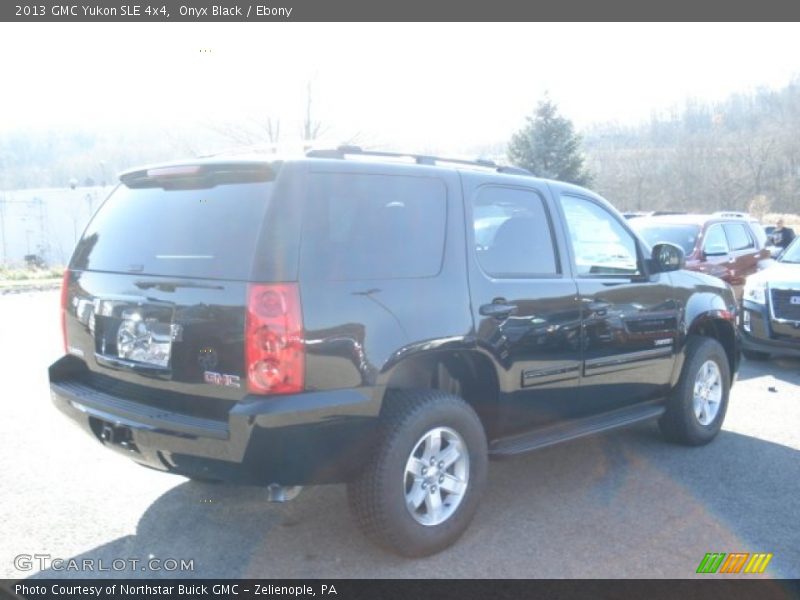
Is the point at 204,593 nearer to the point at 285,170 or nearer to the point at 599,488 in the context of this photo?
the point at 285,170

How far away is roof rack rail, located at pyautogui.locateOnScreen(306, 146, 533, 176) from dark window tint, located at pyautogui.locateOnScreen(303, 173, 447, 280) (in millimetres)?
196

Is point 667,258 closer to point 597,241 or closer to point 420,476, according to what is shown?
point 597,241

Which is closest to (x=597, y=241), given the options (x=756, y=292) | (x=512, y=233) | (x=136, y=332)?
(x=512, y=233)

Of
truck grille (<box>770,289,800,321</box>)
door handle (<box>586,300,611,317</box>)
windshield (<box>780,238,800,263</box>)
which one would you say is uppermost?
door handle (<box>586,300,611,317</box>)

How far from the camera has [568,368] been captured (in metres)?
4.53

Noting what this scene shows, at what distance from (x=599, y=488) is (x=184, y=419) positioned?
2732 mm

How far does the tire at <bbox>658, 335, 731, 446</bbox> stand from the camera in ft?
18.1

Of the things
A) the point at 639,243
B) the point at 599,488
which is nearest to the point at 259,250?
the point at 599,488

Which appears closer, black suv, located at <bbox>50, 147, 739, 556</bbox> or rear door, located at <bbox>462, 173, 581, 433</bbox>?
black suv, located at <bbox>50, 147, 739, 556</bbox>

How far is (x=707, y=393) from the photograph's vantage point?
19.0ft

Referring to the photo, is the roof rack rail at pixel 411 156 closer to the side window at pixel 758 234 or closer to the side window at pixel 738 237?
the side window at pixel 738 237

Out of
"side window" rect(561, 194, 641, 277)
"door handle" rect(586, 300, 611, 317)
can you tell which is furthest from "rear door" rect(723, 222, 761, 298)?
"door handle" rect(586, 300, 611, 317)

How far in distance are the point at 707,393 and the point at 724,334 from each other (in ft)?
2.00

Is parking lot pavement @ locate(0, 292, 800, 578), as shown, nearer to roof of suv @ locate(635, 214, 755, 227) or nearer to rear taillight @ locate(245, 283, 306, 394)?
rear taillight @ locate(245, 283, 306, 394)
